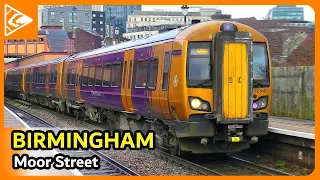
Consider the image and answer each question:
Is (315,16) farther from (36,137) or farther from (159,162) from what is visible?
(159,162)

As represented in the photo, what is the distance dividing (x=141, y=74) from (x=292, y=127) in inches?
162

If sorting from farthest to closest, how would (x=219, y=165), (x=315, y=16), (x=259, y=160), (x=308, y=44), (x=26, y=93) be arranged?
(x=26, y=93) < (x=308, y=44) < (x=259, y=160) < (x=219, y=165) < (x=315, y=16)

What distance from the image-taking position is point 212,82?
962 cm

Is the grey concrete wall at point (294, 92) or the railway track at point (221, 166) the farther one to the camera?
the grey concrete wall at point (294, 92)

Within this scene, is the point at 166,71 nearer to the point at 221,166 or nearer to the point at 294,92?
the point at 221,166

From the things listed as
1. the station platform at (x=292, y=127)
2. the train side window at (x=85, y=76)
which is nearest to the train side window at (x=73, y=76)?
the train side window at (x=85, y=76)

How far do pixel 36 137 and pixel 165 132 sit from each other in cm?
401

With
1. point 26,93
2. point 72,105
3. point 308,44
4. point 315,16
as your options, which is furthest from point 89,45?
point 315,16

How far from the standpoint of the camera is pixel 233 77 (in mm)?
9602

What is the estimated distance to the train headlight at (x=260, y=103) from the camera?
10055 mm

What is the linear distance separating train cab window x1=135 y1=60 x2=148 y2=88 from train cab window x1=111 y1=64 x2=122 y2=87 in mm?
1351

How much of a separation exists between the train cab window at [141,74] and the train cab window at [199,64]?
1795 millimetres

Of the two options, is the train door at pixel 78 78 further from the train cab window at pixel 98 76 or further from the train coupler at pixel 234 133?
the train coupler at pixel 234 133

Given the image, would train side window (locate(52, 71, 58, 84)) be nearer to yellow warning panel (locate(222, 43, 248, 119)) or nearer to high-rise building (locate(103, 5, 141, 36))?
high-rise building (locate(103, 5, 141, 36))
